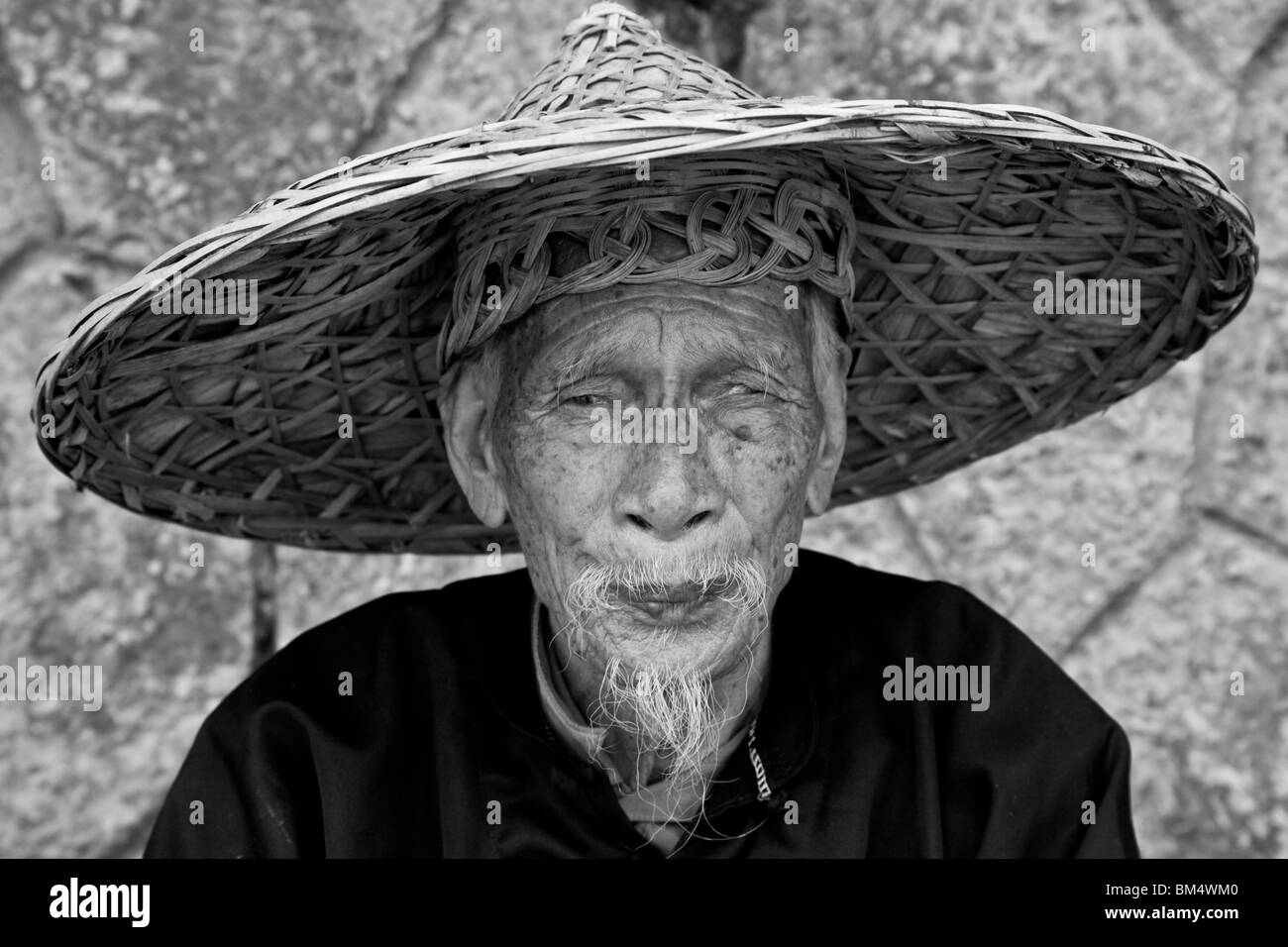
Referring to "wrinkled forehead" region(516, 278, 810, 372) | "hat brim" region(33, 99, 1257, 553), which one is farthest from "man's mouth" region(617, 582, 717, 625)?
"hat brim" region(33, 99, 1257, 553)

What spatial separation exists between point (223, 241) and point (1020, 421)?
1170mm

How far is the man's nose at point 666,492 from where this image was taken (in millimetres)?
1965

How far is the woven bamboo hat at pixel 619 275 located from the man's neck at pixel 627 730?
373mm

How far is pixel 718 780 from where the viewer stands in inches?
86.7

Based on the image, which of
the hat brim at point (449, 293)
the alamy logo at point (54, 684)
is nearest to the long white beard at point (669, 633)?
the hat brim at point (449, 293)

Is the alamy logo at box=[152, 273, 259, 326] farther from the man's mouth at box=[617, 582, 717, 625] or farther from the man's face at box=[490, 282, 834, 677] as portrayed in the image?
the man's mouth at box=[617, 582, 717, 625]

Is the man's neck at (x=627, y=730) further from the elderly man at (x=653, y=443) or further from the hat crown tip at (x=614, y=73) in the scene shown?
the hat crown tip at (x=614, y=73)

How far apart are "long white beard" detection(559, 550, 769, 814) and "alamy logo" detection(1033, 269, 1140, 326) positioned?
55 cm

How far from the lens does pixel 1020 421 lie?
249cm

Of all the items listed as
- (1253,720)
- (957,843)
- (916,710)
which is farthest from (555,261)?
(1253,720)

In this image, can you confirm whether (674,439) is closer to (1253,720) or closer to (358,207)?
(358,207)

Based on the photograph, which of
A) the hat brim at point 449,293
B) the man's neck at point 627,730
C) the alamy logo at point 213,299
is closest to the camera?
the hat brim at point 449,293

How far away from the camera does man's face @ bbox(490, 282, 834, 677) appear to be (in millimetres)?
1997
